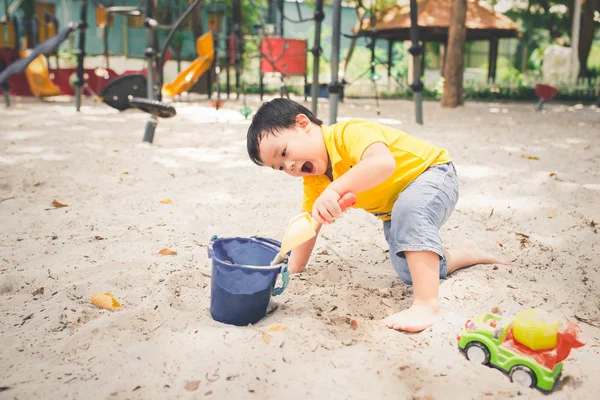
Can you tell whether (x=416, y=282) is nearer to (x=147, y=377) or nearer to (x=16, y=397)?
(x=147, y=377)

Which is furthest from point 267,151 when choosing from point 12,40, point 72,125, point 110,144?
point 12,40

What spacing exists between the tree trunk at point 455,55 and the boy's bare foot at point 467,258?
6765 millimetres

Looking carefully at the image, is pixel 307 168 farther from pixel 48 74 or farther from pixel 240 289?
pixel 48 74

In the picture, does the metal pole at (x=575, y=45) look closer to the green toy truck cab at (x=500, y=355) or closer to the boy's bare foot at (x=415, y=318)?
the boy's bare foot at (x=415, y=318)

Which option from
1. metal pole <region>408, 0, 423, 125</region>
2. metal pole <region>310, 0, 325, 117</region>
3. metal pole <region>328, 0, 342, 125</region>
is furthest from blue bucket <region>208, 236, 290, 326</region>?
metal pole <region>408, 0, 423, 125</region>

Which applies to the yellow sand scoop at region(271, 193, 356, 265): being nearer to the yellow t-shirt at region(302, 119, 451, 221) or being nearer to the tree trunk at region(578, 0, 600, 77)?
the yellow t-shirt at region(302, 119, 451, 221)

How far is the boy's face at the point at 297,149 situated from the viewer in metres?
1.63

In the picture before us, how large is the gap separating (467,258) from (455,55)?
6.87 m

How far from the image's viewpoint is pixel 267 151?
5.39 ft

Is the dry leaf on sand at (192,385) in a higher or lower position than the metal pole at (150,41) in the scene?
lower

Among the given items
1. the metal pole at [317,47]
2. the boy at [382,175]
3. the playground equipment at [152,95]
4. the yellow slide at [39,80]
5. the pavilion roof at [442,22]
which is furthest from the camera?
the pavilion roof at [442,22]

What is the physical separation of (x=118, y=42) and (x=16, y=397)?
654 inches

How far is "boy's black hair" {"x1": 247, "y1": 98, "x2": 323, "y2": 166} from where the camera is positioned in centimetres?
165

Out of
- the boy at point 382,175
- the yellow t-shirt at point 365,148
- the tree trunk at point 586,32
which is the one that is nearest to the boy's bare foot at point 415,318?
the boy at point 382,175
